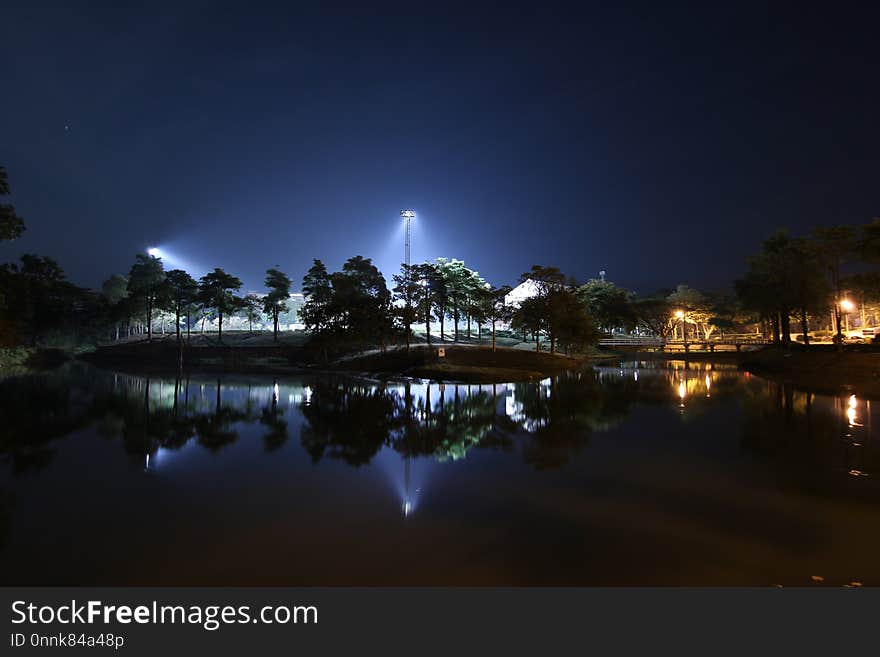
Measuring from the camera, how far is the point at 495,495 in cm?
924

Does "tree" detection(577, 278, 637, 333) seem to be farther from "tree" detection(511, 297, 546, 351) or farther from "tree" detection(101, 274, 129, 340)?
"tree" detection(101, 274, 129, 340)

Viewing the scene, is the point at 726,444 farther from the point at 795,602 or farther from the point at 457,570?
the point at 457,570

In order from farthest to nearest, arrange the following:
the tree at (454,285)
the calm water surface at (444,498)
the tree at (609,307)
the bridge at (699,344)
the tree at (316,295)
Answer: the tree at (609,307)
the bridge at (699,344)
the tree at (454,285)
the tree at (316,295)
the calm water surface at (444,498)

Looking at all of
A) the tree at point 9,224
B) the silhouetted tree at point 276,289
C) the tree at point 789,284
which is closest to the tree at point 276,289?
the silhouetted tree at point 276,289

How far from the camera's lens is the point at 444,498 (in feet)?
30.0

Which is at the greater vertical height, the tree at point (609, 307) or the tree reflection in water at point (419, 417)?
the tree at point (609, 307)

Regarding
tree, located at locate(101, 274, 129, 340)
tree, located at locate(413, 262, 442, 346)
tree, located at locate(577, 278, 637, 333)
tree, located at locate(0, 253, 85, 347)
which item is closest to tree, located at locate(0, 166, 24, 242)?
tree, located at locate(0, 253, 85, 347)

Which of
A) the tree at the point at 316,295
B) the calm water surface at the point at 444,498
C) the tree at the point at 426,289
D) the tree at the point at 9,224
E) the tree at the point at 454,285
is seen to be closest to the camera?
the calm water surface at the point at 444,498

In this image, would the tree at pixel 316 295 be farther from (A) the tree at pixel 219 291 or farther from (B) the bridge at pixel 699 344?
(B) the bridge at pixel 699 344

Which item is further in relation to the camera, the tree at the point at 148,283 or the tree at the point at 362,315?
the tree at the point at 148,283

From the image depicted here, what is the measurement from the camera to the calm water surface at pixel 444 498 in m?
6.25

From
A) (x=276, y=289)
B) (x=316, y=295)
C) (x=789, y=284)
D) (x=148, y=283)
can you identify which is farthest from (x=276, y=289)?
(x=789, y=284)

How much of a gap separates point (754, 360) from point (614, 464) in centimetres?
4333

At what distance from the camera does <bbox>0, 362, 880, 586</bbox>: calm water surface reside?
6.25 metres
